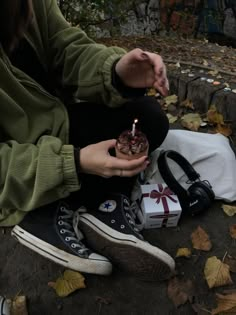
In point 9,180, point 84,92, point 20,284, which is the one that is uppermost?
point 84,92

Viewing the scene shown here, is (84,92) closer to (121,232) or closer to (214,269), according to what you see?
(121,232)

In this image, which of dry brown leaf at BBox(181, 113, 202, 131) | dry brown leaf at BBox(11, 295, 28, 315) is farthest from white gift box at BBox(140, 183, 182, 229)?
dry brown leaf at BBox(181, 113, 202, 131)

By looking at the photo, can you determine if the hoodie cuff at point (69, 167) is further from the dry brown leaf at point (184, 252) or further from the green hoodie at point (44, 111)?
the dry brown leaf at point (184, 252)

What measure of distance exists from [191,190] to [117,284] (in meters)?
0.56

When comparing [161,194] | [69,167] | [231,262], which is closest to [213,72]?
[161,194]

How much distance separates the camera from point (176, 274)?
1405 millimetres

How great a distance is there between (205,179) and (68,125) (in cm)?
77

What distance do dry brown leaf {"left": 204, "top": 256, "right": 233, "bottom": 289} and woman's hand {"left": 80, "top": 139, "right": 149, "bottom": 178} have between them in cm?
59

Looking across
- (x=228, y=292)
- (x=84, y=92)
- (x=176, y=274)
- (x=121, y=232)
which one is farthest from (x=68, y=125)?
(x=228, y=292)

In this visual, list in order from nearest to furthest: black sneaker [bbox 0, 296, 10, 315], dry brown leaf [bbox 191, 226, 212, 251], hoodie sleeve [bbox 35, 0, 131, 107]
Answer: black sneaker [bbox 0, 296, 10, 315], hoodie sleeve [bbox 35, 0, 131, 107], dry brown leaf [bbox 191, 226, 212, 251]

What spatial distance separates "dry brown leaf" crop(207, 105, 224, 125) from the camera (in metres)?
2.19

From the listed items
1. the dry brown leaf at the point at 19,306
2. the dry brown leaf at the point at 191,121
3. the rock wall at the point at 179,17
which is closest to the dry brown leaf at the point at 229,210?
the dry brown leaf at the point at 191,121

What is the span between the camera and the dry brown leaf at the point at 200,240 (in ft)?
4.96

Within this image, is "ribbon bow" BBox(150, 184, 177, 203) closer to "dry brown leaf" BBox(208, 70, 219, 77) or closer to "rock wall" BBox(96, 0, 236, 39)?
"dry brown leaf" BBox(208, 70, 219, 77)
